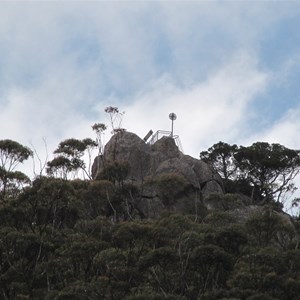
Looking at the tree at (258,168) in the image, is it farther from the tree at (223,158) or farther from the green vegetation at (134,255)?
the green vegetation at (134,255)

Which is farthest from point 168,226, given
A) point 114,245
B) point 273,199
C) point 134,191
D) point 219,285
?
point 273,199

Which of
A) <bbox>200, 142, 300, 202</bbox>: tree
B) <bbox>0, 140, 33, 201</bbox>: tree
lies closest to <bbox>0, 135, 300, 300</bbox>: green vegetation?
<bbox>0, 140, 33, 201</bbox>: tree

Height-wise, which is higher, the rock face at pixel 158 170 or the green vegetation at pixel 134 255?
the rock face at pixel 158 170

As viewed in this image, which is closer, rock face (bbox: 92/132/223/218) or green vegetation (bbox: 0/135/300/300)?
green vegetation (bbox: 0/135/300/300)

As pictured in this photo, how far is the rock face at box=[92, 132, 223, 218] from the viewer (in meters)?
29.6

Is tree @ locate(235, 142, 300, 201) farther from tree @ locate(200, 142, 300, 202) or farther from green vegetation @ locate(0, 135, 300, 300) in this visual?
green vegetation @ locate(0, 135, 300, 300)

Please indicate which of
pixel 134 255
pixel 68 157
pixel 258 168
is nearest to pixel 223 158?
pixel 258 168

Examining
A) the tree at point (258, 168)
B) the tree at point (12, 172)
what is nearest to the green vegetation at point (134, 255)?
the tree at point (12, 172)

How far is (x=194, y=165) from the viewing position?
34156 millimetres

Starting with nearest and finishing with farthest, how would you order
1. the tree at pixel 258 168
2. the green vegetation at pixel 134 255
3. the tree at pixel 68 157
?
the green vegetation at pixel 134 255
the tree at pixel 68 157
the tree at pixel 258 168

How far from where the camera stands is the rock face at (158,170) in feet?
97.1

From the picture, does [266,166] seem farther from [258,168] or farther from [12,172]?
[12,172]

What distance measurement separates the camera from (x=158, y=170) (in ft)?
107

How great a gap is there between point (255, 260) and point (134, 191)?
13.5m
